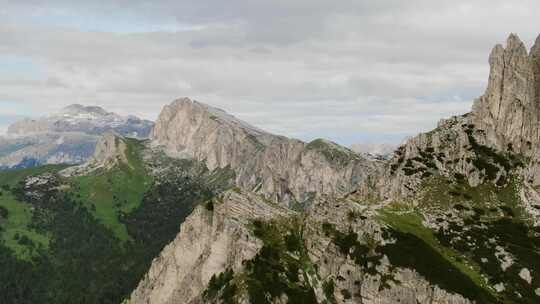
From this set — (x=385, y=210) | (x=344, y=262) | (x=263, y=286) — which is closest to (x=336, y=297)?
(x=344, y=262)

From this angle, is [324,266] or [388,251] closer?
[388,251]

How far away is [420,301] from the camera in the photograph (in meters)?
154

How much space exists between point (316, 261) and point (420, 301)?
3440cm

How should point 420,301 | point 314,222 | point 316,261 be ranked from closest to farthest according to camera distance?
point 420,301
point 316,261
point 314,222

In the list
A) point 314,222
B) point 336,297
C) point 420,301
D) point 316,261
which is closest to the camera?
point 420,301

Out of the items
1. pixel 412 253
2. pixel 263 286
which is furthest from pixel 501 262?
pixel 263 286

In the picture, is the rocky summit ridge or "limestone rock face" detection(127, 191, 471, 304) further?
the rocky summit ridge

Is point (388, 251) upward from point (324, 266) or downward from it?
upward

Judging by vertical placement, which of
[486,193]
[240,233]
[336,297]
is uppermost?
[486,193]

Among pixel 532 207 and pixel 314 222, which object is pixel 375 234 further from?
pixel 532 207

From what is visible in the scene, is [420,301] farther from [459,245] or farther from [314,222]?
[314,222]

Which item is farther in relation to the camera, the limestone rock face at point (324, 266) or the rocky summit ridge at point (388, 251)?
the rocky summit ridge at point (388, 251)

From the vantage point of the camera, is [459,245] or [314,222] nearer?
[459,245]

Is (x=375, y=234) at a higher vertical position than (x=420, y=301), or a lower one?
higher
